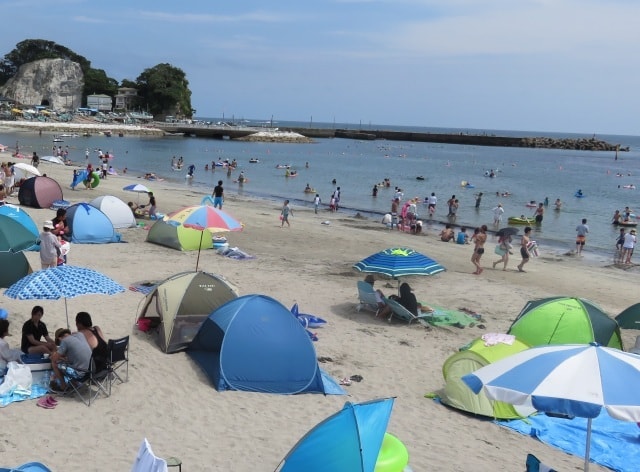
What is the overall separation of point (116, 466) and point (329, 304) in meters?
7.56

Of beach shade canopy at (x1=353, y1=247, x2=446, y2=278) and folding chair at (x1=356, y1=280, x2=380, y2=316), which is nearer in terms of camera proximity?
beach shade canopy at (x1=353, y1=247, x2=446, y2=278)

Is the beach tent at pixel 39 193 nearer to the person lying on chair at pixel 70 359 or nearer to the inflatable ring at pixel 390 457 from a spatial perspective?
the person lying on chair at pixel 70 359

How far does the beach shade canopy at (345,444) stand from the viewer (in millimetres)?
5918

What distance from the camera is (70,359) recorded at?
8.31 meters

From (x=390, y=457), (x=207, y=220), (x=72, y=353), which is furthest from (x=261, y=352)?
(x=207, y=220)

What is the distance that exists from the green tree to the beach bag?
4783 inches

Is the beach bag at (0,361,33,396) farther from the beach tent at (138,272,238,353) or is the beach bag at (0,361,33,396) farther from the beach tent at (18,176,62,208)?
the beach tent at (18,176,62,208)

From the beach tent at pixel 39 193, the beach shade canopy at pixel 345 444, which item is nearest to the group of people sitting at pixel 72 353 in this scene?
the beach shade canopy at pixel 345 444

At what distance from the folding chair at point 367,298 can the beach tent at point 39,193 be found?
13303 millimetres

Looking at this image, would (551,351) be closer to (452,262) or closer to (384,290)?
(384,290)

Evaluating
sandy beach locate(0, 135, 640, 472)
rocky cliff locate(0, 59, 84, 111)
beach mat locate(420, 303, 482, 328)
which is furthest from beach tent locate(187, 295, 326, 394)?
rocky cliff locate(0, 59, 84, 111)

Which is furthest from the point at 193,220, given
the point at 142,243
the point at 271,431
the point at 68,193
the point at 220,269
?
the point at 68,193

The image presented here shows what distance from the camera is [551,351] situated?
629cm

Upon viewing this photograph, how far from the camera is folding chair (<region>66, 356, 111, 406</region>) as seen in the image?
830 centimetres
